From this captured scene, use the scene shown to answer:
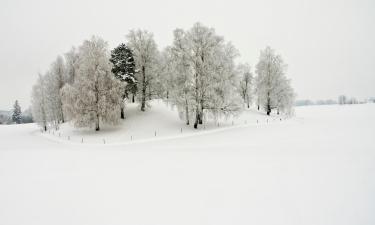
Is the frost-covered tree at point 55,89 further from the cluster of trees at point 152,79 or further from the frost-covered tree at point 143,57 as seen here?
the frost-covered tree at point 143,57

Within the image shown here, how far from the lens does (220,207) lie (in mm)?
8883

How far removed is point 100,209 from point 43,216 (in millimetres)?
1696

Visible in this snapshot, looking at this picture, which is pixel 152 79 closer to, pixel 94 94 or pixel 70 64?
pixel 94 94

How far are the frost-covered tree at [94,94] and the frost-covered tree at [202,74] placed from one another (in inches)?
351

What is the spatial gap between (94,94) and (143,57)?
10.9m

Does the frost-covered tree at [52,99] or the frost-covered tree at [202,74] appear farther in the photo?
the frost-covered tree at [52,99]

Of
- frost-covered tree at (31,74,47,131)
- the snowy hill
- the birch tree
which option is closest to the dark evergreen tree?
the snowy hill

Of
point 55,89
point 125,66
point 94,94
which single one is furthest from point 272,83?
point 55,89

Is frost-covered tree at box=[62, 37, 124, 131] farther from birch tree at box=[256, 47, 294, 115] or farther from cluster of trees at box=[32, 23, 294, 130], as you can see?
birch tree at box=[256, 47, 294, 115]

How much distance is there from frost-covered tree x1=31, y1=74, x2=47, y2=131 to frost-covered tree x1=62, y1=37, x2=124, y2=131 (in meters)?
16.4

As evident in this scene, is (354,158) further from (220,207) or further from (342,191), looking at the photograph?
(220,207)

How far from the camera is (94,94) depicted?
126 ft

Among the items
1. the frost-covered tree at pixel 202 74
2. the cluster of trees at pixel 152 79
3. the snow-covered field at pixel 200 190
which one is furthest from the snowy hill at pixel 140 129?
the snow-covered field at pixel 200 190

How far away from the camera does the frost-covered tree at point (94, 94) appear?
125 feet
